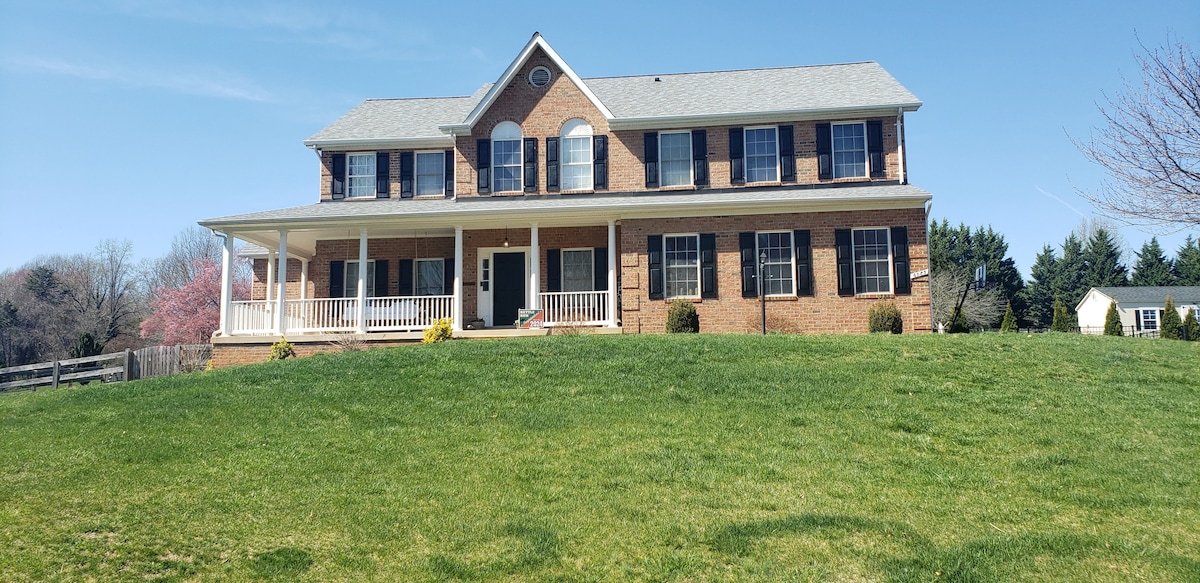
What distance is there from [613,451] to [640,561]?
2.49 metres

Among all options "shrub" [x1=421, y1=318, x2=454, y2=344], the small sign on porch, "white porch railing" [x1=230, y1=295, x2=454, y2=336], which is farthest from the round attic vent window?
"shrub" [x1=421, y1=318, x2=454, y2=344]

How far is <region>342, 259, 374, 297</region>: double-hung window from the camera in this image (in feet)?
69.8

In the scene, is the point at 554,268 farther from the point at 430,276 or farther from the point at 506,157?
the point at 430,276

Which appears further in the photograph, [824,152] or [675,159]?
[675,159]

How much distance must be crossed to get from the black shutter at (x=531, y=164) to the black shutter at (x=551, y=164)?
31cm

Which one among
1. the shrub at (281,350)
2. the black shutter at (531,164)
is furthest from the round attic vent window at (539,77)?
the shrub at (281,350)

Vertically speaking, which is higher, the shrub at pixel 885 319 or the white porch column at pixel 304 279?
the white porch column at pixel 304 279

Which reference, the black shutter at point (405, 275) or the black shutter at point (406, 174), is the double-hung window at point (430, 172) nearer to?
the black shutter at point (406, 174)

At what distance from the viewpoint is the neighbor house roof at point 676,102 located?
63.7 feet

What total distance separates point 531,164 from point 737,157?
16.9 feet

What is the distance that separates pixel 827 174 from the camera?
63.1 feet

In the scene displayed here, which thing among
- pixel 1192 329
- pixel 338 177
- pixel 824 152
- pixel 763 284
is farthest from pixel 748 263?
pixel 1192 329

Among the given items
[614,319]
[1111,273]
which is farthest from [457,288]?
[1111,273]

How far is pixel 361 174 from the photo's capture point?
21312 mm
